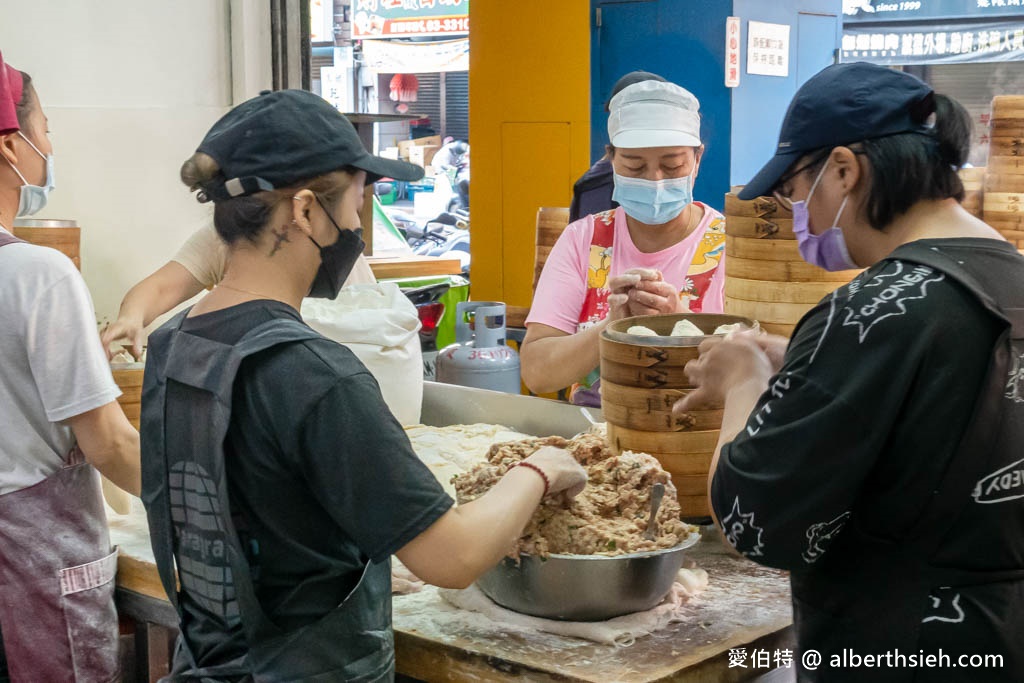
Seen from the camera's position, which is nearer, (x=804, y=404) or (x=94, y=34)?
(x=804, y=404)

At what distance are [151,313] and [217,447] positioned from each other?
2047 millimetres

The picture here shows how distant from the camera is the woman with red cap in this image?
2344mm

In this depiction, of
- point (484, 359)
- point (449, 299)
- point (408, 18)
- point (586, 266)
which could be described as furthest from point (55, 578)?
point (408, 18)

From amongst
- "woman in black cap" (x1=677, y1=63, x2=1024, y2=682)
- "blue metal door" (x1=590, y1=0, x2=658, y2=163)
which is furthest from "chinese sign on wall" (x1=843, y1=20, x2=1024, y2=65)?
"woman in black cap" (x1=677, y1=63, x2=1024, y2=682)

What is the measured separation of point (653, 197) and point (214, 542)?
1922 millimetres

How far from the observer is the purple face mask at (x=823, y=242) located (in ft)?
6.23

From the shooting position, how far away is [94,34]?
4223mm

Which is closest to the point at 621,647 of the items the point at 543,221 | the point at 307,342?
the point at 307,342

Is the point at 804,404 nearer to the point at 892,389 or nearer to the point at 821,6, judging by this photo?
the point at 892,389

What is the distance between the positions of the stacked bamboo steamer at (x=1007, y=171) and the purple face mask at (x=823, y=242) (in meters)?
2.34

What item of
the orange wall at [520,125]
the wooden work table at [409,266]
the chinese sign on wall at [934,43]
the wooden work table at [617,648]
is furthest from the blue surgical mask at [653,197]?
the chinese sign on wall at [934,43]

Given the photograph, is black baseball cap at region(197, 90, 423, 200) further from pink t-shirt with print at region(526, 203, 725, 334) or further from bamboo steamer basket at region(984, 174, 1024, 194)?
bamboo steamer basket at region(984, 174, 1024, 194)

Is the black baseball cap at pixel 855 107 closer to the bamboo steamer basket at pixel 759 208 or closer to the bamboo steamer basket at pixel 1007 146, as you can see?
the bamboo steamer basket at pixel 759 208

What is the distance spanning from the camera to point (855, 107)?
71.1 inches
